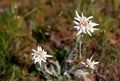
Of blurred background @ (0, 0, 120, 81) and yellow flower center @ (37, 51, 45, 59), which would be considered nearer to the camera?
yellow flower center @ (37, 51, 45, 59)

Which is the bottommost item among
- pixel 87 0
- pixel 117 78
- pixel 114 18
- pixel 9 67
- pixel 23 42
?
pixel 117 78

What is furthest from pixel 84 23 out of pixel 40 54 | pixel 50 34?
pixel 50 34

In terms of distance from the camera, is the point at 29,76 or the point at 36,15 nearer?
the point at 29,76

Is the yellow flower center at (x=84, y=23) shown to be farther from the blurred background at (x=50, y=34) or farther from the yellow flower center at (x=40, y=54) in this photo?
the blurred background at (x=50, y=34)

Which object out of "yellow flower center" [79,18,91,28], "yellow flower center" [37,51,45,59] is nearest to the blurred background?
"yellow flower center" [37,51,45,59]

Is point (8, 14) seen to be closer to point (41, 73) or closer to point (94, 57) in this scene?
point (41, 73)

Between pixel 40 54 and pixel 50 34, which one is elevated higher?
pixel 50 34

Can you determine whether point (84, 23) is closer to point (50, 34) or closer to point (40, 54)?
point (40, 54)

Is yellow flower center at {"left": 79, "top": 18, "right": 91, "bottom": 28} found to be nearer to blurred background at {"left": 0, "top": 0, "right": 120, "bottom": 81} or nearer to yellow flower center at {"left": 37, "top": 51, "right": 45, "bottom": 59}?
yellow flower center at {"left": 37, "top": 51, "right": 45, "bottom": 59}

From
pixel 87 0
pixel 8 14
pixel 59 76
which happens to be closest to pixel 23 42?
pixel 8 14
